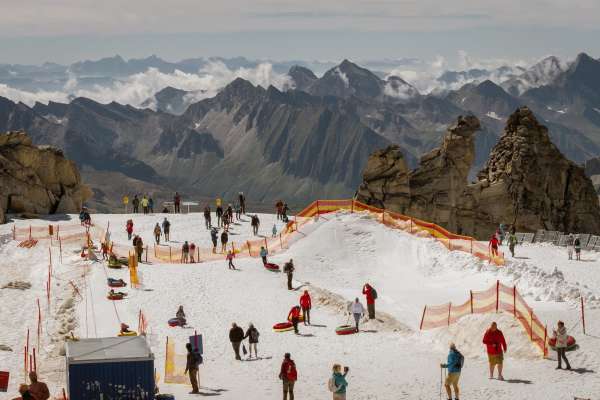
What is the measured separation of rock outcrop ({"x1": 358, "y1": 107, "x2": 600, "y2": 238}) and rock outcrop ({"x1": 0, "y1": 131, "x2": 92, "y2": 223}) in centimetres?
3496

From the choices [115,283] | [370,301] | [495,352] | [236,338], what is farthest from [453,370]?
[115,283]

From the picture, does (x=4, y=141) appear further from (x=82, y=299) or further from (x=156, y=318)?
(x=156, y=318)

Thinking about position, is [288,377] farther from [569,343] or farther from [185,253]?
[185,253]

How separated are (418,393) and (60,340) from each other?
18.2m

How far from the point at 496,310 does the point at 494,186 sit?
7659 cm

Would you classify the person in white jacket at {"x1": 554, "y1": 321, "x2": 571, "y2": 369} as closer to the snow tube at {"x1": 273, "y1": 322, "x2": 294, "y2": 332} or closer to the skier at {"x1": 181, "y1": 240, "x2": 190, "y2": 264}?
the snow tube at {"x1": 273, "y1": 322, "x2": 294, "y2": 332}

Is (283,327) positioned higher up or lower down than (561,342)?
lower down

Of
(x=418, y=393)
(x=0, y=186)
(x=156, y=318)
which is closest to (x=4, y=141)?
(x=0, y=186)

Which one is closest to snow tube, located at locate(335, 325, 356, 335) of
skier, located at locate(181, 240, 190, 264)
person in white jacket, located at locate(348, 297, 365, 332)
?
person in white jacket, located at locate(348, 297, 365, 332)

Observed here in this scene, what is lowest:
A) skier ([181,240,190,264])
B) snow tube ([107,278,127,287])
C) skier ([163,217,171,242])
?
snow tube ([107,278,127,287])

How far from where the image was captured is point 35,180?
90625mm

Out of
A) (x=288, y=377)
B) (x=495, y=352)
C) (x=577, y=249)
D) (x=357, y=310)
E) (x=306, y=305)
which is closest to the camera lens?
(x=288, y=377)

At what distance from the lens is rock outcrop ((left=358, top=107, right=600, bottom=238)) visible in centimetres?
11225

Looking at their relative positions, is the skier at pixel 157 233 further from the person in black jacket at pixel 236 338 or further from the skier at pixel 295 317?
the person in black jacket at pixel 236 338
